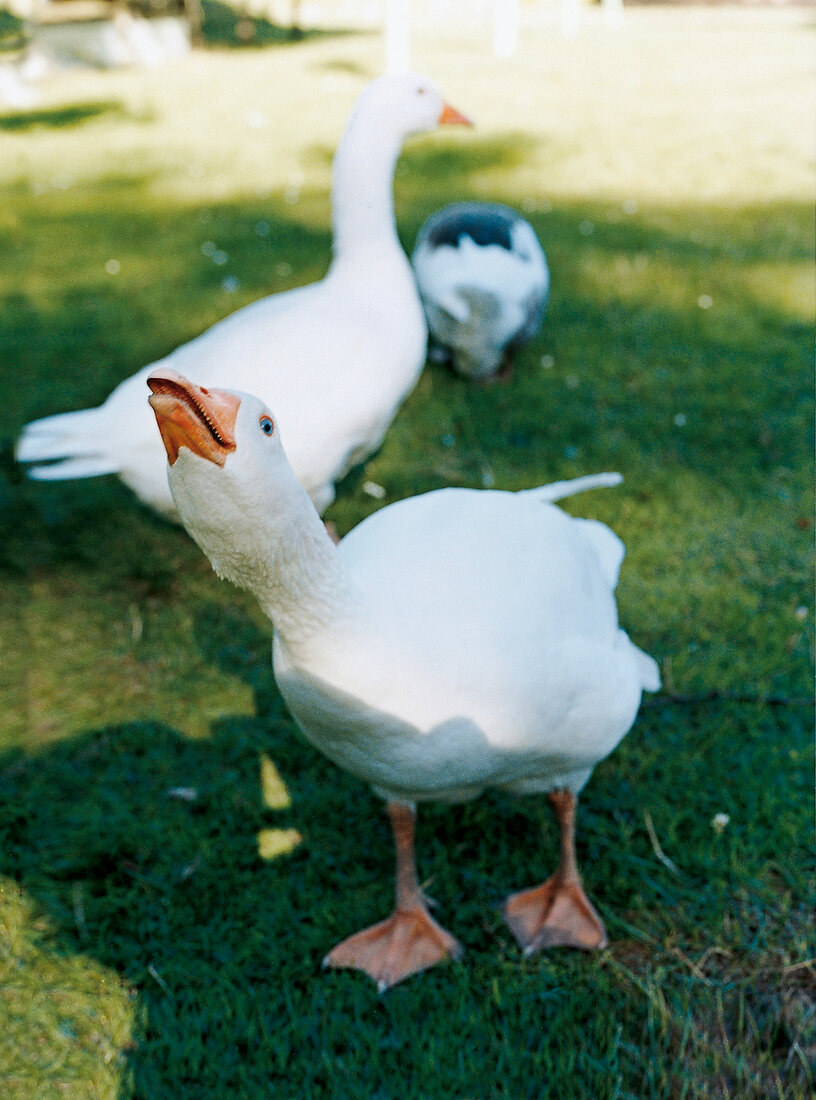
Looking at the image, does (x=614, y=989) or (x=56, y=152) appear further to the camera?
(x=56, y=152)

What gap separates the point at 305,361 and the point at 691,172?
18.8ft

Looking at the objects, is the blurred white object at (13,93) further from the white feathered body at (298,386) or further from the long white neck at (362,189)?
the white feathered body at (298,386)

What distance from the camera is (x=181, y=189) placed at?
741cm

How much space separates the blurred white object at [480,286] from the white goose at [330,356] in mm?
1048

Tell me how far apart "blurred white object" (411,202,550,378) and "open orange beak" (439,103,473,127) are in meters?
0.79

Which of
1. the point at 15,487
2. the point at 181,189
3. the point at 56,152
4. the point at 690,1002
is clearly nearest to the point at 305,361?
the point at 15,487

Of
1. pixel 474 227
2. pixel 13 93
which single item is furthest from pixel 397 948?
pixel 13 93

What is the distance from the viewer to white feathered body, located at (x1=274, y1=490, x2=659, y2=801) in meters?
1.67

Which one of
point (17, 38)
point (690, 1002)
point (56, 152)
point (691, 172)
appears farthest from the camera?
point (17, 38)

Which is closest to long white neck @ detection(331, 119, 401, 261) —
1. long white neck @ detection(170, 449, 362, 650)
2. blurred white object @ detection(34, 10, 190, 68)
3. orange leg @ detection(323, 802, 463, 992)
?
long white neck @ detection(170, 449, 362, 650)

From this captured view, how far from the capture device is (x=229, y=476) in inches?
51.4

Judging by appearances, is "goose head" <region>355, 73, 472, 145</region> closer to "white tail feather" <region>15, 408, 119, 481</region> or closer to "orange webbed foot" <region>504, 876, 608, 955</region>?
"white tail feather" <region>15, 408, 119, 481</region>

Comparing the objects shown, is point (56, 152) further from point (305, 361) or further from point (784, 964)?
point (784, 964)

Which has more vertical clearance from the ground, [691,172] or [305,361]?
[305,361]
